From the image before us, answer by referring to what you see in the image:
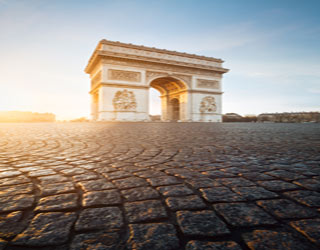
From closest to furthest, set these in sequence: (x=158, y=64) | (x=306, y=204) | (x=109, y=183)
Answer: (x=306, y=204) < (x=109, y=183) < (x=158, y=64)

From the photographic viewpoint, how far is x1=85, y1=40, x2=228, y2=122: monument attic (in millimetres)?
19766

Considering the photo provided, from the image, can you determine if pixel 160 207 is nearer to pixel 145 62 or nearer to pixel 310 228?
pixel 310 228

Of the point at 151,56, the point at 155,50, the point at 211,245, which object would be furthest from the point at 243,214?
the point at 155,50

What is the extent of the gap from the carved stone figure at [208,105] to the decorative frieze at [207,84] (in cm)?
141

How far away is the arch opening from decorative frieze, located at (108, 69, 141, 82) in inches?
152

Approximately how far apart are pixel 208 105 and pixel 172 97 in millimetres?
5345

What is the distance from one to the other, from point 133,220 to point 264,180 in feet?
3.78

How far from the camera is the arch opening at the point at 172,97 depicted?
2423 centimetres

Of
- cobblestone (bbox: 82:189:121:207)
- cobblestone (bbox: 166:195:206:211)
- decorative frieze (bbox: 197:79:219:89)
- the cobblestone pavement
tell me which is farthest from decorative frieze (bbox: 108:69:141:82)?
cobblestone (bbox: 166:195:206:211)

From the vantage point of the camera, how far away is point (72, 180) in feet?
5.31

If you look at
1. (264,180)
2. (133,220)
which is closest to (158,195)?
(133,220)

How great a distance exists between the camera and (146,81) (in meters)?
21.7

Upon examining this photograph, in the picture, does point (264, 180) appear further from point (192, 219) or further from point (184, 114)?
point (184, 114)

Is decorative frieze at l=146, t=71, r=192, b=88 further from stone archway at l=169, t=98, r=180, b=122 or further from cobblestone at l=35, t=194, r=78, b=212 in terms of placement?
cobblestone at l=35, t=194, r=78, b=212
